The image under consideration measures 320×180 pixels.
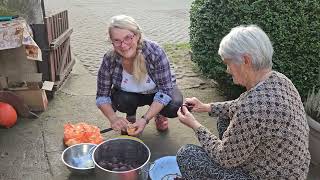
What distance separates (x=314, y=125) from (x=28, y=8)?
3.21 m

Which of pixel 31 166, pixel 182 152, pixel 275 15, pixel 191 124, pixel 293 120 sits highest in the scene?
pixel 275 15

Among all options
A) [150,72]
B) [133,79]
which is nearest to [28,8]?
[133,79]

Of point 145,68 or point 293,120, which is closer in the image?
point 293,120

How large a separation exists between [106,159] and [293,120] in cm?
153

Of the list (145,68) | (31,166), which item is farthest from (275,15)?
(31,166)

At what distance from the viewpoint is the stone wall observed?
4.54 meters

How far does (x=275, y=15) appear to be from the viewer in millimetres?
4016

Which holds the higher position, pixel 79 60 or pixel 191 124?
pixel 191 124

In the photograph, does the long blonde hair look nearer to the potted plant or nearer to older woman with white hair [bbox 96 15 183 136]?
older woman with white hair [bbox 96 15 183 136]

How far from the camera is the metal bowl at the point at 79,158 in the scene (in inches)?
127

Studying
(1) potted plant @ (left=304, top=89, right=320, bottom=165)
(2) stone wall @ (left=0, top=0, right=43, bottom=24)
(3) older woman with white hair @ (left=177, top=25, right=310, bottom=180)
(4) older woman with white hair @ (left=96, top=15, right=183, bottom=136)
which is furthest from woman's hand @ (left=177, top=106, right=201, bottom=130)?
(2) stone wall @ (left=0, top=0, right=43, bottom=24)

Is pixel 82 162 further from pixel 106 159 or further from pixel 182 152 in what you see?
pixel 182 152

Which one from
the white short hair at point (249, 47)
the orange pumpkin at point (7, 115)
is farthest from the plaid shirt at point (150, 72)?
the white short hair at point (249, 47)

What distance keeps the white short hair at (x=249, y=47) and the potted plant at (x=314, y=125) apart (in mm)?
1377
